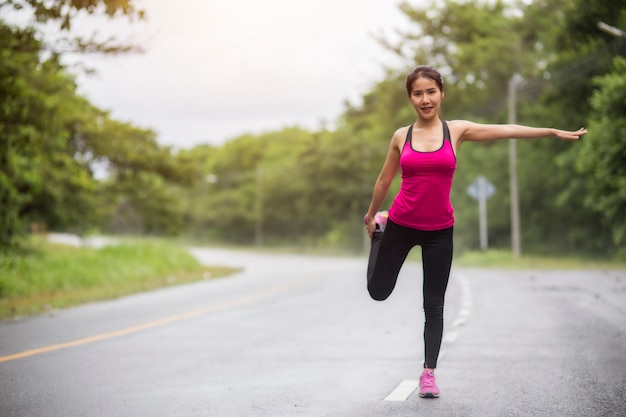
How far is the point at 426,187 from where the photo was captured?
5102 millimetres

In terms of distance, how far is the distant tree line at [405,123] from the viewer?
19.2 metres

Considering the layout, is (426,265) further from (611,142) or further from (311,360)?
(611,142)

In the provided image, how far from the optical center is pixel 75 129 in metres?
32.1

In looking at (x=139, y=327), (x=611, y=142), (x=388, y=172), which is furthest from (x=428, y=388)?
(x=611, y=142)

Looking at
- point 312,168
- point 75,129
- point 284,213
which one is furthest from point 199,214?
point 75,129

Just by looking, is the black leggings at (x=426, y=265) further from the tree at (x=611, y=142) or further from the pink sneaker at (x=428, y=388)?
the tree at (x=611, y=142)

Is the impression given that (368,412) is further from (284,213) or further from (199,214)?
(199,214)

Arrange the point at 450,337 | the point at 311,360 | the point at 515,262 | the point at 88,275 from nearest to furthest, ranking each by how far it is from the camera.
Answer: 1. the point at 311,360
2. the point at 450,337
3. the point at 88,275
4. the point at 515,262

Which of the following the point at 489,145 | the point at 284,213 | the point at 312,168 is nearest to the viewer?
the point at 489,145

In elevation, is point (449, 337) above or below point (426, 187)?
below

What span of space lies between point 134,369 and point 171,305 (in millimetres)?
6731

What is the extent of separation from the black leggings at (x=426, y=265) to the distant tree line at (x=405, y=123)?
240 inches

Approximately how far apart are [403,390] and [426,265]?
91cm

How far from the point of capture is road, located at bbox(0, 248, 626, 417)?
5227 millimetres
